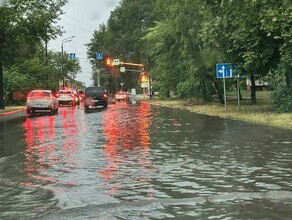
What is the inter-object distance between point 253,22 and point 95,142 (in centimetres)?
1295

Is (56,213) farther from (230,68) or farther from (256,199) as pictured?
(230,68)

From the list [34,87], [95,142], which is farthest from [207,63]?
[34,87]

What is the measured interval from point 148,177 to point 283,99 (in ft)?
63.5

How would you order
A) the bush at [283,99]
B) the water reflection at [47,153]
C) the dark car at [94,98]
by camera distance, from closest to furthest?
1. the water reflection at [47,153]
2. the bush at [283,99]
3. the dark car at [94,98]

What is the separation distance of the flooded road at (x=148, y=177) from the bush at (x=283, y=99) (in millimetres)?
9685

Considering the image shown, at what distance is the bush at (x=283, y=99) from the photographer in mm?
25641

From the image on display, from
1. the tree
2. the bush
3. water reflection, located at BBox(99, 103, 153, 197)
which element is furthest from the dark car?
water reflection, located at BBox(99, 103, 153, 197)

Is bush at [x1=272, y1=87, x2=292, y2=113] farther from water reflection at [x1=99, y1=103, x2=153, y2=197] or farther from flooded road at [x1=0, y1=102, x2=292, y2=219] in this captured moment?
water reflection at [x1=99, y1=103, x2=153, y2=197]

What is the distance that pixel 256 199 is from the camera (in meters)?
7.28

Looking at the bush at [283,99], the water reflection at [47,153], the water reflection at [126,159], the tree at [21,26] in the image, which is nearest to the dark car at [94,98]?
the tree at [21,26]

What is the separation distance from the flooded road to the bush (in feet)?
31.8

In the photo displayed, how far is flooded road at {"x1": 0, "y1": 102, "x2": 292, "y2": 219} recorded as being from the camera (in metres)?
6.77

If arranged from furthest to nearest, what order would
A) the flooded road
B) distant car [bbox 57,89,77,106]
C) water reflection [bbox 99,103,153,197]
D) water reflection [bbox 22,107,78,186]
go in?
distant car [bbox 57,89,77,106] → water reflection [bbox 22,107,78,186] → water reflection [bbox 99,103,153,197] → the flooded road

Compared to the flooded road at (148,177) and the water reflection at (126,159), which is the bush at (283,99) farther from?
the water reflection at (126,159)
